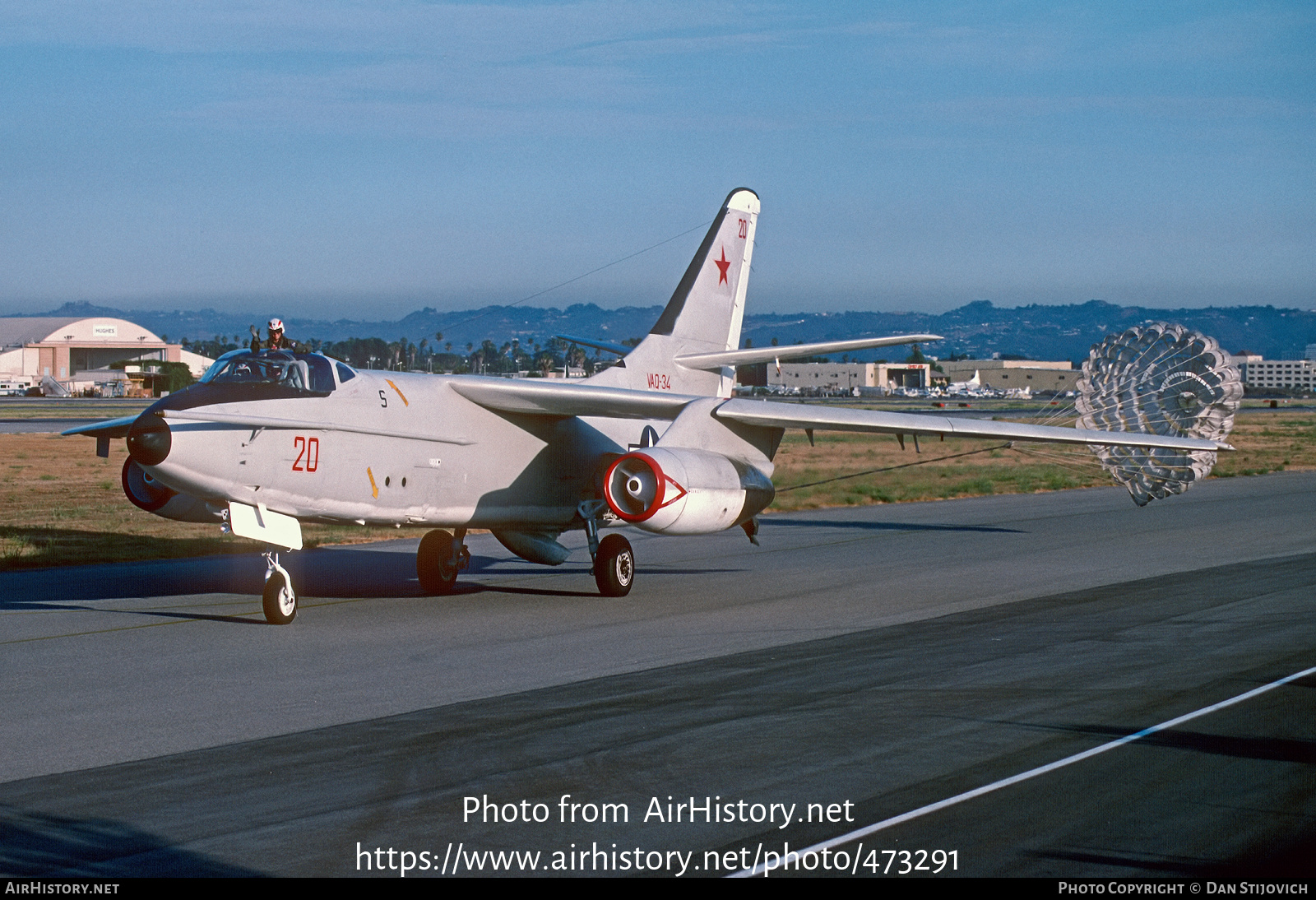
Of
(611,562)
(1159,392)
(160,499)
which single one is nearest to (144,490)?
(160,499)

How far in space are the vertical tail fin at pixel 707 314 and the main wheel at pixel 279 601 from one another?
6850 millimetres

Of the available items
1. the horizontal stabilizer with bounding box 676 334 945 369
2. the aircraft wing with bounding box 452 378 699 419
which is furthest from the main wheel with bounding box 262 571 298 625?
the horizontal stabilizer with bounding box 676 334 945 369

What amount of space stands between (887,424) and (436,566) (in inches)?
267

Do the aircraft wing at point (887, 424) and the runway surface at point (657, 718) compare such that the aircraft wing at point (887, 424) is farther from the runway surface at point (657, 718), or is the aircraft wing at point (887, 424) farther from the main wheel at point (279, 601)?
the main wheel at point (279, 601)

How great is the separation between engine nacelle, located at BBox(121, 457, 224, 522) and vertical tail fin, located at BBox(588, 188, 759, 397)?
6527 millimetres

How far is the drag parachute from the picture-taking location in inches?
1126

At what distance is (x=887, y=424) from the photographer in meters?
18.1

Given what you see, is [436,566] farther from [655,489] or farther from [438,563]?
[655,489]

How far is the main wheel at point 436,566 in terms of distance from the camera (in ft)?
63.5

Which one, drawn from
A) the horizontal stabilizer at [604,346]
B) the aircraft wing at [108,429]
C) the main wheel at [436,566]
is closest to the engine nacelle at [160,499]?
the aircraft wing at [108,429]

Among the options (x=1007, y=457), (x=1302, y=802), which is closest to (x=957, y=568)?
(x=1302, y=802)

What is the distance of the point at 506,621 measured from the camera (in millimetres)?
16688

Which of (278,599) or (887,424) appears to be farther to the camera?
(887,424)

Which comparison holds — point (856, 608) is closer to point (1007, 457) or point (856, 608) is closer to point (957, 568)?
point (957, 568)
